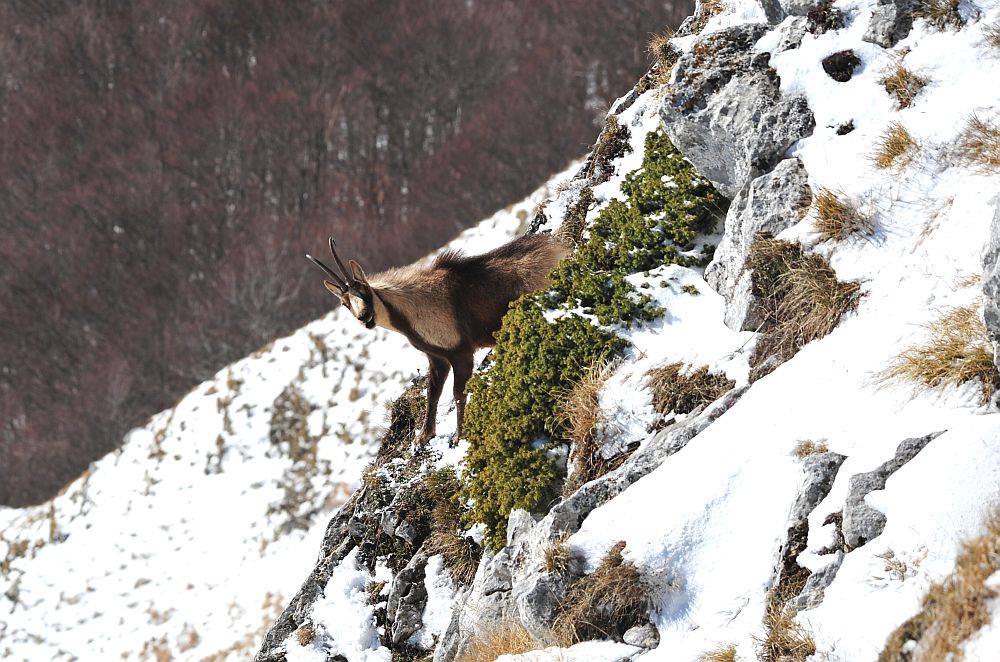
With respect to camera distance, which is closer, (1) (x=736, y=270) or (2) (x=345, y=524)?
(1) (x=736, y=270)

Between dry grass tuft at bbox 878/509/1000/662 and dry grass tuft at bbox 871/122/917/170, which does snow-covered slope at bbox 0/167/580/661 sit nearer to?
dry grass tuft at bbox 871/122/917/170

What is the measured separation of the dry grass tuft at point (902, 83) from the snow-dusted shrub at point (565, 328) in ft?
4.79

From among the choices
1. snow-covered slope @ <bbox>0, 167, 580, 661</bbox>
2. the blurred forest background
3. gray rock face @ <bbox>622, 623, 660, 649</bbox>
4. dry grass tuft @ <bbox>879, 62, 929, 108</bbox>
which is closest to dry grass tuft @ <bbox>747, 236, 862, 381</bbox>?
dry grass tuft @ <bbox>879, 62, 929, 108</bbox>

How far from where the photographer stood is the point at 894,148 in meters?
5.88

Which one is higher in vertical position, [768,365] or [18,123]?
[18,123]

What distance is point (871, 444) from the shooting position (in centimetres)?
452

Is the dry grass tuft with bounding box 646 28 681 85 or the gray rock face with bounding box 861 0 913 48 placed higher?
the dry grass tuft with bounding box 646 28 681 85

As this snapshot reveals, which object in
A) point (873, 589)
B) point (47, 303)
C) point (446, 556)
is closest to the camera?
point (873, 589)

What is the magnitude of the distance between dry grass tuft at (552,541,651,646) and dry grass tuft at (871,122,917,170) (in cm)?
295

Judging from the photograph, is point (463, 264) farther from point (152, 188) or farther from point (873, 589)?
point (152, 188)

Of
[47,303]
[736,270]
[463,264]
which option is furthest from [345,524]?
[47,303]

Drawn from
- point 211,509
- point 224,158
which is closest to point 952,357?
point 211,509

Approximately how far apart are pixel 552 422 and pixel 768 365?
160 cm

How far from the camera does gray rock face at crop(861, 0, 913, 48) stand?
6.55 m
